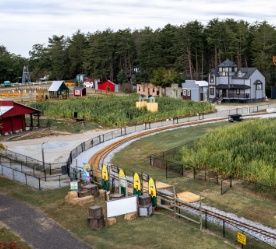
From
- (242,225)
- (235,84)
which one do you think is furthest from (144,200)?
(235,84)

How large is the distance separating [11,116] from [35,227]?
33.4 metres

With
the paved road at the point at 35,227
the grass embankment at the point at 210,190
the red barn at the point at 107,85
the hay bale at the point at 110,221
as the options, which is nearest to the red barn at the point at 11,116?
the grass embankment at the point at 210,190

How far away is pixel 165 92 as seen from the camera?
3708 inches

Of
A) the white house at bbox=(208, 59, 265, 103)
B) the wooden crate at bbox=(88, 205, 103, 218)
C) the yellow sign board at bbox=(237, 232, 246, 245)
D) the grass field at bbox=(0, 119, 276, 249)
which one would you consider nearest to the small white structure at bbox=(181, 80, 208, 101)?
the white house at bbox=(208, 59, 265, 103)

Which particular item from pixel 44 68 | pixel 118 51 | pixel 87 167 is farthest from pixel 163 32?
pixel 87 167

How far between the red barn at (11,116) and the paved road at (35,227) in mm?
27361

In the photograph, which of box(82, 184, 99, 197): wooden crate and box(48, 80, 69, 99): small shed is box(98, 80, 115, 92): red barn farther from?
box(82, 184, 99, 197): wooden crate

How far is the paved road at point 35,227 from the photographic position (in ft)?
60.0

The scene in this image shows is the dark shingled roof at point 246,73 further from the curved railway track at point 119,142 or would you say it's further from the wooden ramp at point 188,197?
the wooden ramp at point 188,197

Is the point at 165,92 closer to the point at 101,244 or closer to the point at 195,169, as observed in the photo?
the point at 195,169

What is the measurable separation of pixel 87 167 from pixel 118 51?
91.8 m

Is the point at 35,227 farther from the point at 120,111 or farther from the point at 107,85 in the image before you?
the point at 107,85

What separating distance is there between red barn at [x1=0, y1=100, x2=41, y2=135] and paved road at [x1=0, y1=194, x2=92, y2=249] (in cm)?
2736

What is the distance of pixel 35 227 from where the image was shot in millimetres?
20391
